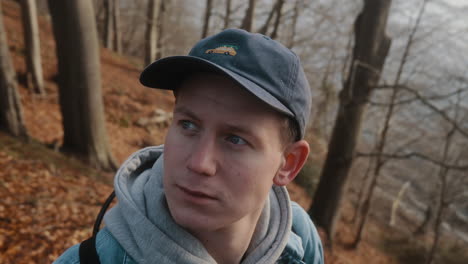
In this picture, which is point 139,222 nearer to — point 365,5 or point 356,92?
point 356,92

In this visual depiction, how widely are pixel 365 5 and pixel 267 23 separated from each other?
5841 millimetres

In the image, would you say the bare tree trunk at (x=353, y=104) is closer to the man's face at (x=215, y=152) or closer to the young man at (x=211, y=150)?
the young man at (x=211, y=150)

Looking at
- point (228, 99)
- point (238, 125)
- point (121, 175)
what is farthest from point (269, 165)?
point (121, 175)

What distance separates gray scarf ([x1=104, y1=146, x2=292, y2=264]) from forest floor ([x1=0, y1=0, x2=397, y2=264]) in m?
2.45

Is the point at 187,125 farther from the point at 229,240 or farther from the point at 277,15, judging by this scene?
the point at 277,15

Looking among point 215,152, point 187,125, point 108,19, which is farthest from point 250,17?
point 215,152

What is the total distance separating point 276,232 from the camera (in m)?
1.63

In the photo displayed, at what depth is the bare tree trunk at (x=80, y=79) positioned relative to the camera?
489 centimetres

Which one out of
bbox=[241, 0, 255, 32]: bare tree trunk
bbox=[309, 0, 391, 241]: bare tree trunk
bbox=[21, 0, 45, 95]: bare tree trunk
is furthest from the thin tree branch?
bbox=[21, 0, 45, 95]: bare tree trunk

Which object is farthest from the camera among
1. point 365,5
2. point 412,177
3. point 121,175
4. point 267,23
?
point 412,177

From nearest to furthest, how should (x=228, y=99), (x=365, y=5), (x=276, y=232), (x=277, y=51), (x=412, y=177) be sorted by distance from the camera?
(x=228, y=99)
(x=277, y=51)
(x=276, y=232)
(x=365, y=5)
(x=412, y=177)

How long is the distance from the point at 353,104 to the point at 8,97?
639cm

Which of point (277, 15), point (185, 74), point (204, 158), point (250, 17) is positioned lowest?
point (204, 158)

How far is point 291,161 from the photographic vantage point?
1.55 metres
